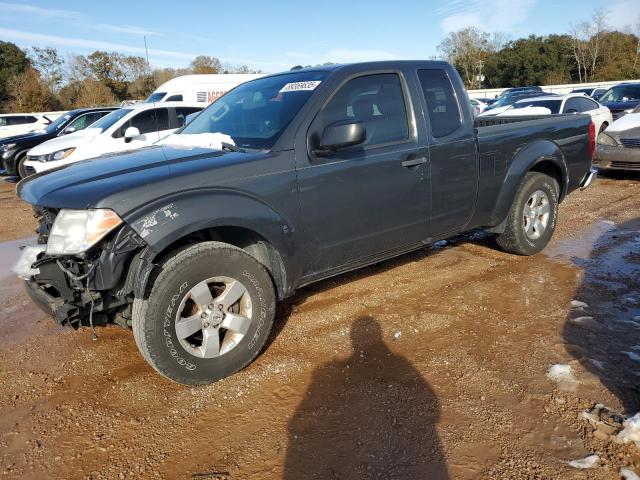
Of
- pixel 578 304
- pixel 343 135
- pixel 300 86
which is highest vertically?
pixel 300 86

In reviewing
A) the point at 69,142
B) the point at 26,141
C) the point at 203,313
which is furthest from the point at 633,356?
the point at 26,141

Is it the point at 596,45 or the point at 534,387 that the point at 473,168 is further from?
the point at 596,45

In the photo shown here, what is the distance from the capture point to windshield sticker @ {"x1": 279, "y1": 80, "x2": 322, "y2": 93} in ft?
11.6

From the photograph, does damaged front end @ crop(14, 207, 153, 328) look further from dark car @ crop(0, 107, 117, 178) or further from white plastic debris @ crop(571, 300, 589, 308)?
dark car @ crop(0, 107, 117, 178)

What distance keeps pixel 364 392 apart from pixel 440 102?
2.57 m

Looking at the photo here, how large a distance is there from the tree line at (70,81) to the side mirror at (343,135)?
39.8m

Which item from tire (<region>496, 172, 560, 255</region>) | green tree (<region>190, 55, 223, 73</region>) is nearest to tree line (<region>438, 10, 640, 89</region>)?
green tree (<region>190, 55, 223, 73</region>)

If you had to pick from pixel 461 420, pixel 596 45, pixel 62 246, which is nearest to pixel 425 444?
pixel 461 420

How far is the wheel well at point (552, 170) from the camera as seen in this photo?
201 inches

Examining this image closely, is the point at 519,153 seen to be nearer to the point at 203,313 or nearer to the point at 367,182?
the point at 367,182

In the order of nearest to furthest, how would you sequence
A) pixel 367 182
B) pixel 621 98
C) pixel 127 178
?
pixel 127 178
pixel 367 182
pixel 621 98

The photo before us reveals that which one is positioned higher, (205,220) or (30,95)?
(30,95)

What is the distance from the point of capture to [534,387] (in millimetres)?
2881

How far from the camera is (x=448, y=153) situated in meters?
4.06
